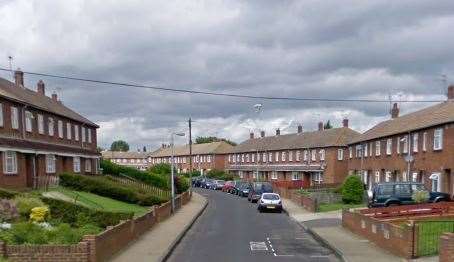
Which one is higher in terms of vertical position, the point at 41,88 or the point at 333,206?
the point at 41,88

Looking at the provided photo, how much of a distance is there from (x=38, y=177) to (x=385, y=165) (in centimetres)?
2784

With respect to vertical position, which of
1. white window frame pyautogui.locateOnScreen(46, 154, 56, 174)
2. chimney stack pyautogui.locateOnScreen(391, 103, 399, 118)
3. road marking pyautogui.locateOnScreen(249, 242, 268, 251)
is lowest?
road marking pyautogui.locateOnScreen(249, 242, 268, 251)

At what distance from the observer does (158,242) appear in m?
21.3

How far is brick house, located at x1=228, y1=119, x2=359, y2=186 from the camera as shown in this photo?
69938 mm

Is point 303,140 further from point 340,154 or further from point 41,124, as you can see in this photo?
point 41,124

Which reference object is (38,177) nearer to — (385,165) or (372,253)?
(372,253)

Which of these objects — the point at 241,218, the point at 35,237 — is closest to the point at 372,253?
the point at 35,237

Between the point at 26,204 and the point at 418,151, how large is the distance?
2751cm

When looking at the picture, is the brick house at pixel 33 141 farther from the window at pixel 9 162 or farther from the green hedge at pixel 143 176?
the green hedge at pixel 143 176

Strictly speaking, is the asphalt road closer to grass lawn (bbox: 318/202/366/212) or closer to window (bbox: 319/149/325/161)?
grass lawn (bbox: 318/202/366/212)

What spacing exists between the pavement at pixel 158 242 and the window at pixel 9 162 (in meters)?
8.75

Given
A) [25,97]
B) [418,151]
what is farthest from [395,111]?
[25,97]

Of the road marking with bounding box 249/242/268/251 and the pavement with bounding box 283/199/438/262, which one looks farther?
the road marking with bounding box 249/242/268/251

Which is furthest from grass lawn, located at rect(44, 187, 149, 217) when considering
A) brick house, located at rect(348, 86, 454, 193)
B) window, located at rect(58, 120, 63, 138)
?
brick house, located at rect(348, 86, 454, 193)
